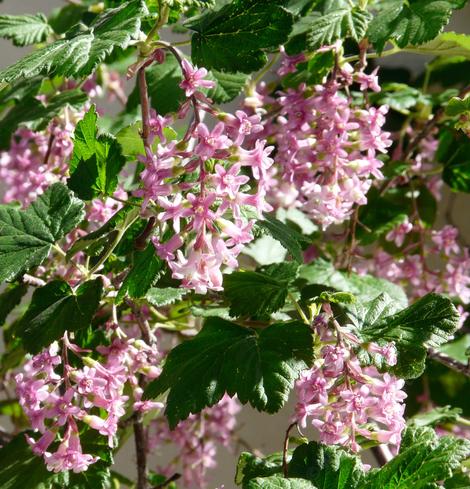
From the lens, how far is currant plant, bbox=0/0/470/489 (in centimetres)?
72

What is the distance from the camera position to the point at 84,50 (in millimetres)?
696

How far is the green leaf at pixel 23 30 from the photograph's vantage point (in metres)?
1.03

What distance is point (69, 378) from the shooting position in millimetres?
816

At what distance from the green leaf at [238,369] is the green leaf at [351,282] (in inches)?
10.3

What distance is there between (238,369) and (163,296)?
0.12m

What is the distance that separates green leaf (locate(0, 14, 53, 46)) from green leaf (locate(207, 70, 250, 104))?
0.78 feet

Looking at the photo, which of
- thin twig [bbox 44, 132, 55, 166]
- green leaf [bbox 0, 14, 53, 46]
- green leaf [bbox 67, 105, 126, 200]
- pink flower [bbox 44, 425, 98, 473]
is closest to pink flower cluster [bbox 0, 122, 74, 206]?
thin twig [bbox 44, 132, 55, 166]

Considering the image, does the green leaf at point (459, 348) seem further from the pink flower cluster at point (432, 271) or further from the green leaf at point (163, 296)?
the green leaf at point (163, 296)

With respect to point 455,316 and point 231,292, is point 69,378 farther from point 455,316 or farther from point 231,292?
point 455,316

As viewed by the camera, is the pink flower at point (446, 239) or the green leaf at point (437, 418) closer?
the green leaf at point (437, 418)

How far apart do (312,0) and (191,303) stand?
37cm

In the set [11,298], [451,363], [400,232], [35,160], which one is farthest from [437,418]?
[35,160]

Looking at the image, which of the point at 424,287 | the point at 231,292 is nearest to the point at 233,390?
the point at 231,292

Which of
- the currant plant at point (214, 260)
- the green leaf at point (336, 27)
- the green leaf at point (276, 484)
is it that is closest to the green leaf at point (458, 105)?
the currant plant at point (214, 260)
